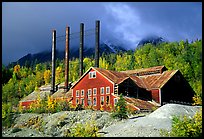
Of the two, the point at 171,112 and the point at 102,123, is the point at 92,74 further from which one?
the point at 171,112

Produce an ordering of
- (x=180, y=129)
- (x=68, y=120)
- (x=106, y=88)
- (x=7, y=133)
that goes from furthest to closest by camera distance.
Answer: (x=106, y=88) → (x=68, y=120) → (x=7, y=133) → (x=180, y=129)

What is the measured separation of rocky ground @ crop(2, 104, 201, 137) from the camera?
20.8 meters

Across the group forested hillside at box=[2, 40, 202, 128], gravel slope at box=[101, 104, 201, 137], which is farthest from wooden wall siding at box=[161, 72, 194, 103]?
gravel slope at box=[101, 104, 201, 137]

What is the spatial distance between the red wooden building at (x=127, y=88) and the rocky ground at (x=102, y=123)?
10.9 meters

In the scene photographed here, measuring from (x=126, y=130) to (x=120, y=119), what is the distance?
156 inches

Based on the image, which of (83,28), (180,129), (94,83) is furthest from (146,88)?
(180,129)

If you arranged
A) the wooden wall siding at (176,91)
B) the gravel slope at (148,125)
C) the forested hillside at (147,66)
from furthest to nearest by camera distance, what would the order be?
1. the forested hillside at (147,66)
2. the wooden wall siding at (176,91)
3. the gravel slope at (148,125)

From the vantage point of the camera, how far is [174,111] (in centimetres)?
2483

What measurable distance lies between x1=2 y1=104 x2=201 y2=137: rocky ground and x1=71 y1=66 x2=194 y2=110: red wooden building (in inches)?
430

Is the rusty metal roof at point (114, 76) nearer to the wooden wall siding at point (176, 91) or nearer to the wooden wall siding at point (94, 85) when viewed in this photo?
the wooden wall siding at point (94, 85)

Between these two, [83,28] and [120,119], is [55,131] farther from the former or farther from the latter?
[83,28]

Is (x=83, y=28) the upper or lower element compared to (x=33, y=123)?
upper

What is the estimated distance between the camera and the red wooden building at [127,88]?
39938 millimetres

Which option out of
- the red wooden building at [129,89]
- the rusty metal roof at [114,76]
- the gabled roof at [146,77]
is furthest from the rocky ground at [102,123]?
the gabled roof at [146,77]
